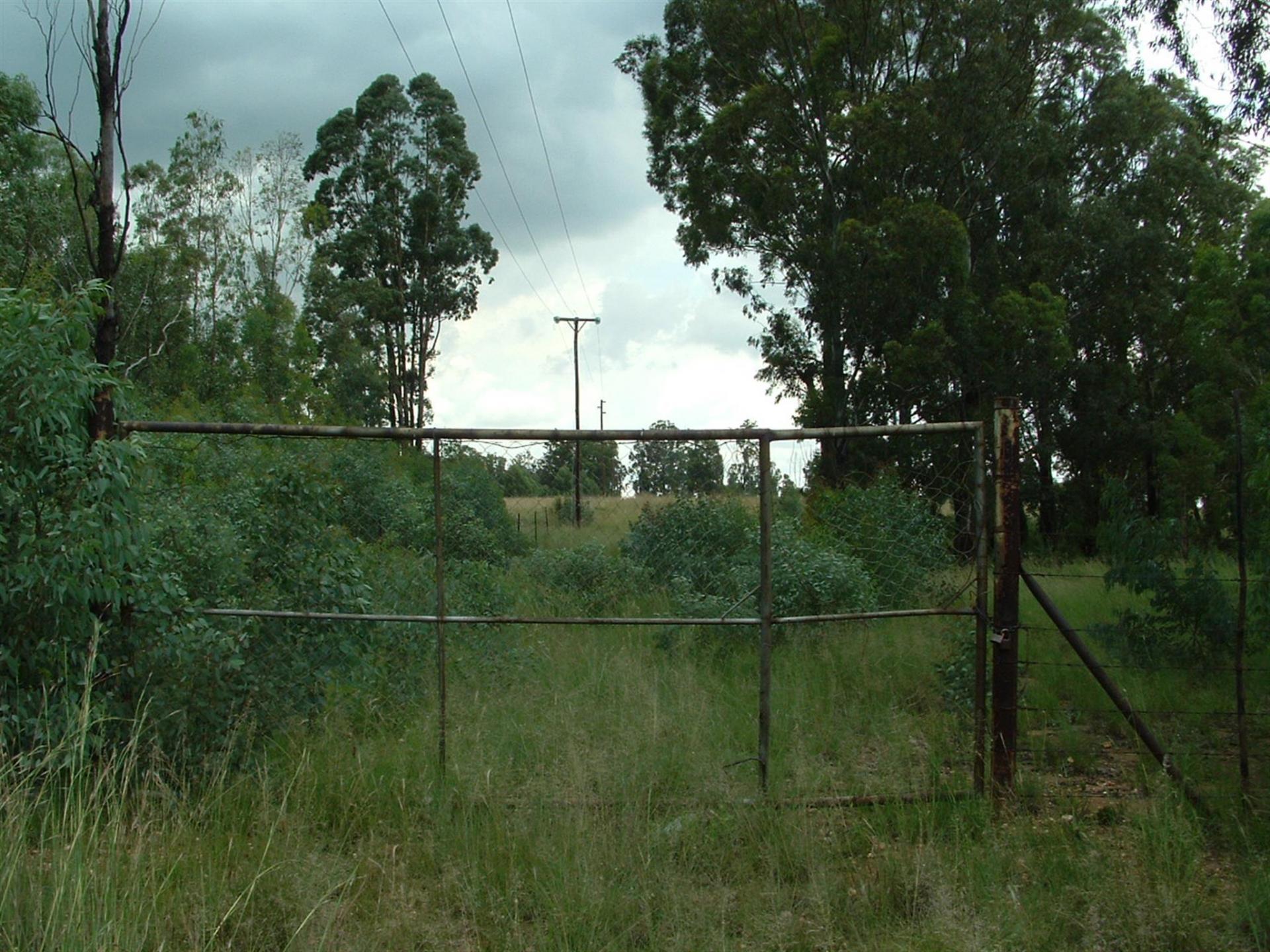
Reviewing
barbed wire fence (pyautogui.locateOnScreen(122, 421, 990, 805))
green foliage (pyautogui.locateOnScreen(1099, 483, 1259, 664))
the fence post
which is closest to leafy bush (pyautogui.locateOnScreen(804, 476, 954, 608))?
barbed wire fence (pyautogui.locateOnScreen(122, 421, 990, 805))

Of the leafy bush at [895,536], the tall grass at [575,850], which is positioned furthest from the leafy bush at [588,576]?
the leafy bush at [895,536]

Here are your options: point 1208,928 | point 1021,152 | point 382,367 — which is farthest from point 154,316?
point 1208,928

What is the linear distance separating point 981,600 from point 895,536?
1.05m

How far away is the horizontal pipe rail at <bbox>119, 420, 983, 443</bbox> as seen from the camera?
5.62m

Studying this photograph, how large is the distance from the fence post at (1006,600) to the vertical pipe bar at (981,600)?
7 cm

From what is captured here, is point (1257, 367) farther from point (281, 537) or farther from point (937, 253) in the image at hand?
point (281, 537)

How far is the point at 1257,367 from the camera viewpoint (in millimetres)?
16953

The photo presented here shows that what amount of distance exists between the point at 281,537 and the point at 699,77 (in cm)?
2496

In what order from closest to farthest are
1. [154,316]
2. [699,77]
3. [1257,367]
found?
1. [1257,367]
2. [699,77]
3. [154,316]

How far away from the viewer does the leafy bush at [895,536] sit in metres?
6.61

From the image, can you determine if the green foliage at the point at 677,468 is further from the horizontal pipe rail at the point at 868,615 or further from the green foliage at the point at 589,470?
the horizontal pipe rail at the point at 868,615

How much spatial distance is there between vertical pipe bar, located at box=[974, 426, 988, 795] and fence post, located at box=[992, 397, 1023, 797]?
0.07 m

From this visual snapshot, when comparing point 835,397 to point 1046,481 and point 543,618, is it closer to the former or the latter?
point 1046,481

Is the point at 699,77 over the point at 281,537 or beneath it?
over
